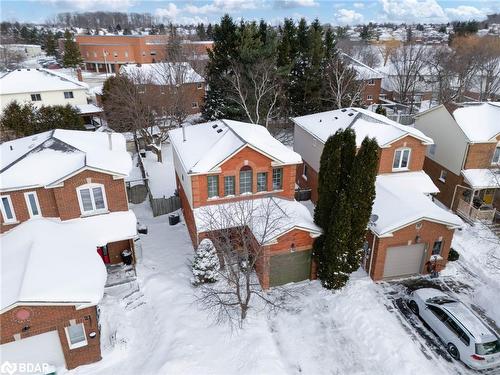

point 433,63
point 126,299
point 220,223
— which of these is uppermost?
point 433,63

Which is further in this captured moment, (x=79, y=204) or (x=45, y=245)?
(x=79, y=204)

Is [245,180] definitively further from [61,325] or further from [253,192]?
[61,325]

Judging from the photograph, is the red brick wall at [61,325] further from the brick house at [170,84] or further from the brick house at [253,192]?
the brick house at [170,84]

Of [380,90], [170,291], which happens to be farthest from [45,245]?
[380,90]

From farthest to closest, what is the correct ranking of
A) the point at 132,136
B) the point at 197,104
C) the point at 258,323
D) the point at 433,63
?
the point at 433,63
the point at 197,104
the point at 132,136
the point at 258,323

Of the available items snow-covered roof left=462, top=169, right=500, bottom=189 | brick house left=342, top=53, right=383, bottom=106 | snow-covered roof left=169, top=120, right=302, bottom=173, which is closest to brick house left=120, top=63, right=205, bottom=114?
snow-covered roof left=169, top=120, right=302, bottom=173

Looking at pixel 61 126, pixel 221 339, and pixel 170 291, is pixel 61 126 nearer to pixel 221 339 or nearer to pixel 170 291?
pixel 170 291

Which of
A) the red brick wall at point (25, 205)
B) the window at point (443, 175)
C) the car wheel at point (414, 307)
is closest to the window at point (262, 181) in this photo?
the car wheel at point (414, 307)

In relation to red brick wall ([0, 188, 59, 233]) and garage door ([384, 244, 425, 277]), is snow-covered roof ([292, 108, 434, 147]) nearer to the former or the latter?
garage door ([384, 244, 425, 277])
